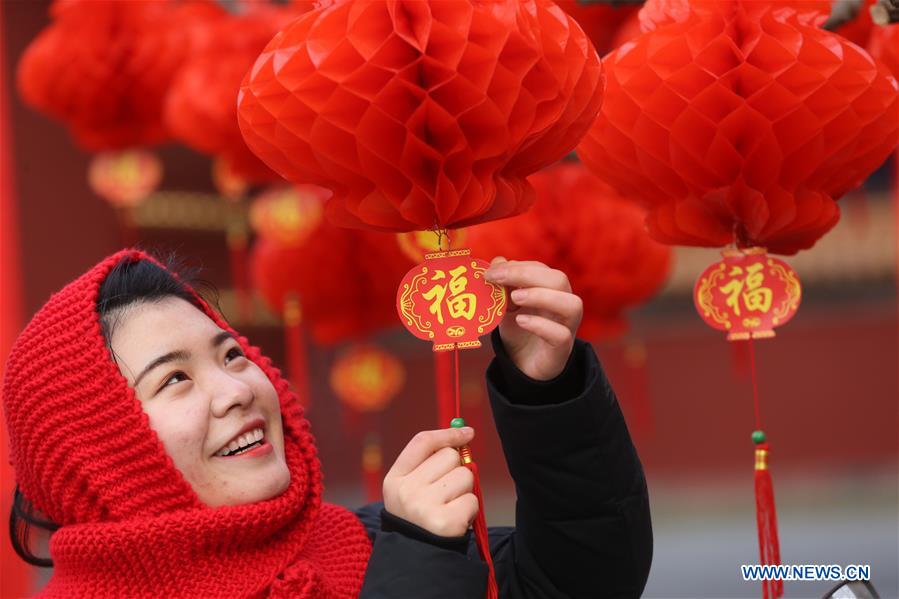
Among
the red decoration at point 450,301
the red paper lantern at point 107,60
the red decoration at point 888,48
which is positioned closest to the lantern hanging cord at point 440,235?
the red decoration at point 450,301

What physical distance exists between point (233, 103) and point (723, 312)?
1.20 m

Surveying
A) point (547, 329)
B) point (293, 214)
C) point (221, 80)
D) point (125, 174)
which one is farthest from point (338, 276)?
point (547, 329)

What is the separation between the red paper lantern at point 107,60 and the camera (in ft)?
7.43

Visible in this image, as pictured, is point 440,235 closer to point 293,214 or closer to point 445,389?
point 445,389

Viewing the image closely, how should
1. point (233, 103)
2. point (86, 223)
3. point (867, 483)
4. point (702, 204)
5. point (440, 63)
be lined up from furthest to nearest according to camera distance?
point (867, 483) → point (86, 223) → point (233, 103) → point (702, 204) → point (440, 63)

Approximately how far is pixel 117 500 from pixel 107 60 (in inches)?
58.8

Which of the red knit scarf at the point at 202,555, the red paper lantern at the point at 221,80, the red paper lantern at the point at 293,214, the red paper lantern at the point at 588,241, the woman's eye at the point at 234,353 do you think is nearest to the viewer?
the red knit scarf at the point at 202,555

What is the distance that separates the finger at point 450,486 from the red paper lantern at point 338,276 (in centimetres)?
157

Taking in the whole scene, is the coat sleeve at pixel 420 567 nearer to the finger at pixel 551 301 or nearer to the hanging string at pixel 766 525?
the finger at pixel 551 301

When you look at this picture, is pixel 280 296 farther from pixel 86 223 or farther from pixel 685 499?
pixel 685 499

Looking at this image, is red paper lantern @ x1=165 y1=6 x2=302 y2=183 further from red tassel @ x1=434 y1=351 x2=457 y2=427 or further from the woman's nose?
the woman's nose

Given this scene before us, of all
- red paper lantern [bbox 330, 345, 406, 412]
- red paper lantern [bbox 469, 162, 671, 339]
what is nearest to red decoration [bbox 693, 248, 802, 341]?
red paper lantern [bbox 469, 162, 671, 339]

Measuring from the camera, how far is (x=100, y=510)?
1013 mm

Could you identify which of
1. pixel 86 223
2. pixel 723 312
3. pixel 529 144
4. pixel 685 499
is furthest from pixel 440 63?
pixel 685 499
